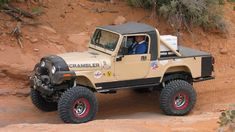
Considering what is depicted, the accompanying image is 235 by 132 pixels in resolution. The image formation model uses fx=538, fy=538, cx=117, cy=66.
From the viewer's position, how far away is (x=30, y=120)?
425 inches

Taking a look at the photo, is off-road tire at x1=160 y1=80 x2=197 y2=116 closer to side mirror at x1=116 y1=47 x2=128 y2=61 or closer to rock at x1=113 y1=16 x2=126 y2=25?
side mirror at x1=116 y1=47 x2=128 y2=61

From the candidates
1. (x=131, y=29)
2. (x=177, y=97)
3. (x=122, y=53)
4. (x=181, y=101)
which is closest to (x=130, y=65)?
(x=122, y=53)

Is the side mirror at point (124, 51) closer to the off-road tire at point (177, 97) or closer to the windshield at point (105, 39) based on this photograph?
the windshield at point (105, 39)

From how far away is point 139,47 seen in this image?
34.9ft

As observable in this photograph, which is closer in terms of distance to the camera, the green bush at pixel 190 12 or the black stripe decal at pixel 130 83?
the black stripe decal at pixel 130 83

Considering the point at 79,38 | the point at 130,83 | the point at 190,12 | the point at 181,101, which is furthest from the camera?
the point at 190,12

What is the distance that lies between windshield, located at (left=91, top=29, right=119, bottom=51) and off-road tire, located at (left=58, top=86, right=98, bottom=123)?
1.06m

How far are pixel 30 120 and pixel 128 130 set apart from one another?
113 inches

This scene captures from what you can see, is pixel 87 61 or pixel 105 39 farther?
pixel 105 39

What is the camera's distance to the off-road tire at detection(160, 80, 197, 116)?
35.5 feet

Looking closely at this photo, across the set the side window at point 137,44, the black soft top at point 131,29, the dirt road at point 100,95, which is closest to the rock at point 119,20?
the dirt road at point 100,95

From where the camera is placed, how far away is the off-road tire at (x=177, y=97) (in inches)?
426

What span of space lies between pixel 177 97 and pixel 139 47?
132 cm

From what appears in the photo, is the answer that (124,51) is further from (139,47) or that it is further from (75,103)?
(75,103)
